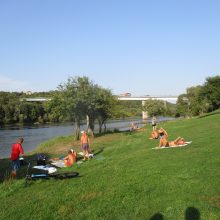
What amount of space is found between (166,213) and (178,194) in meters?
1.30

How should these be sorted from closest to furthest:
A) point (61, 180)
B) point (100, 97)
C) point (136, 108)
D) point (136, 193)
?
point (136, 193) → point (61, 180) → point (100, 97) → point (136, 108)

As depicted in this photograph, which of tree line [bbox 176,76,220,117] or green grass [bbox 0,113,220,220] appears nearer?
green grass [bbox 0,113,220,220]

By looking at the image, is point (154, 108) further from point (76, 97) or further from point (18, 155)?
point (18, 155)

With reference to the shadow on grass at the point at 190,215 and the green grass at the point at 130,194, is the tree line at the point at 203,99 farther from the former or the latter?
the shadow on grass at the point at 190,215

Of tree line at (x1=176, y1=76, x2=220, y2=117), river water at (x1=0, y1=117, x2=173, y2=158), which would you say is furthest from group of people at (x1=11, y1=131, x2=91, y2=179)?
tree line at (x1=176, y1=76, x2=220, y2=117)

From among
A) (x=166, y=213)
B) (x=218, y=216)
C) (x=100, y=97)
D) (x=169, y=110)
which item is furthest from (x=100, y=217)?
(x=169, y=110)

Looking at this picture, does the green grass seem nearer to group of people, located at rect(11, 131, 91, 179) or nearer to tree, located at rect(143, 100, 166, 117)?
group of people, located at rect(11, 131, 91, 179)

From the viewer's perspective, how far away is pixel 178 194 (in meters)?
9.21

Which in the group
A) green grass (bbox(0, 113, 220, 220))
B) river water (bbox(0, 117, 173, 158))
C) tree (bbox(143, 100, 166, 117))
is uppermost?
tree (bbox(143, 100, 166, 117))

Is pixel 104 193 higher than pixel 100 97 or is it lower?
lower

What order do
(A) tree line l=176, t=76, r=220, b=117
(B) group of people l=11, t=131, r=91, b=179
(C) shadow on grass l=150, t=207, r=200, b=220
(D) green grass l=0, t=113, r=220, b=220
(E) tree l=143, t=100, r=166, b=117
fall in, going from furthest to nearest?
(E) tree l=143, t=100, r=166, b=117
(A) tree line l=176, t=76, r=220, b=117
(B) group of people l=11, t=131, r=91, b=179
(D) green grass l=0, t=113, r=220, b=220
(C) shadow on grass l=150, t=207, r=200, b=220

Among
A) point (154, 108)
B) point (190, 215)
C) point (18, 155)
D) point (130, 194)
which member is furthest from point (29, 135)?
point (190, 215)

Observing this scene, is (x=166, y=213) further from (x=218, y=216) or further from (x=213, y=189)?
(x=213, y=189)

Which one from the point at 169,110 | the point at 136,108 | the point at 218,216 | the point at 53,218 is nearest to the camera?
the point at 218,216
